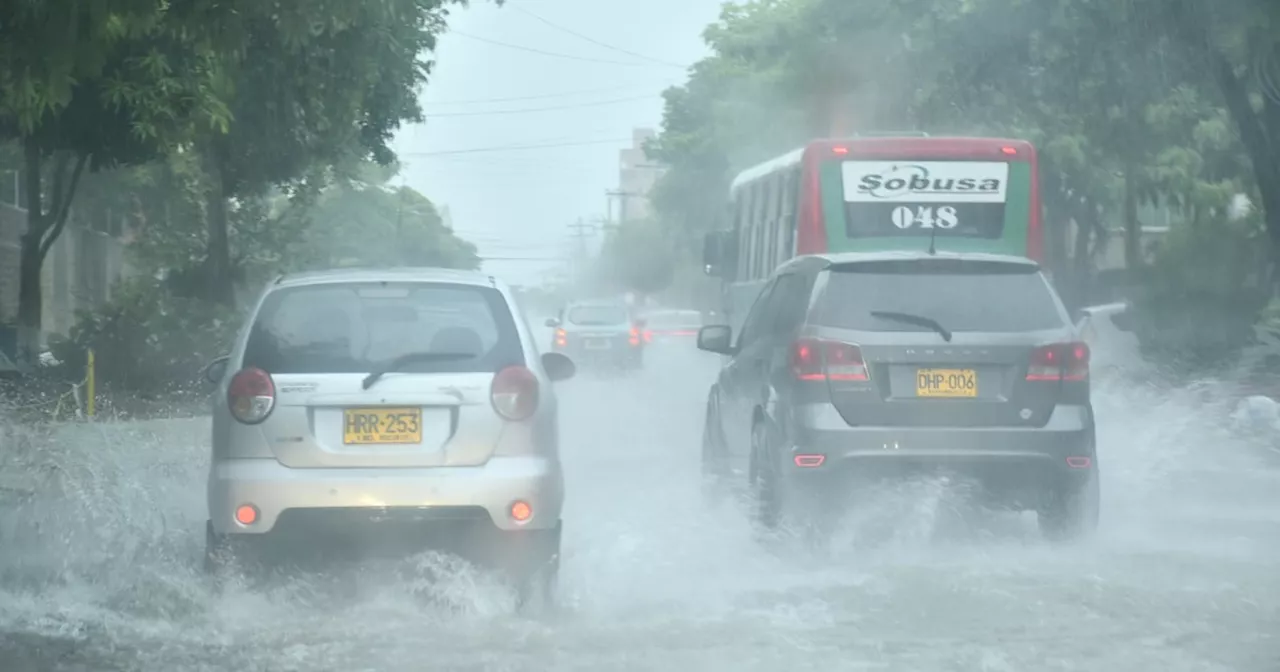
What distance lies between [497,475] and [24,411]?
1301 cm

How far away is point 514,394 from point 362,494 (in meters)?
0.76

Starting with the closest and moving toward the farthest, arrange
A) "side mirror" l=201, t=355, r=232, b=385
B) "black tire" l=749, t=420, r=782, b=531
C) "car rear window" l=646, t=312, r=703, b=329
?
"side mirror" l=201, t=355, r=232, b=385 → "black tire" l=749, t=420, r=782, b=531 → "car rear window" l=646, t=312, r=703, b=329

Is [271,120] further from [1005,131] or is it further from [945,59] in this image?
[1005,131]

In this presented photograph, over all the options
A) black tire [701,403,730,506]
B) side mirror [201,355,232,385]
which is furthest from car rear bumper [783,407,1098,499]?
side mirror [201,355,232,385]

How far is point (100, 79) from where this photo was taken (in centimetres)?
1338

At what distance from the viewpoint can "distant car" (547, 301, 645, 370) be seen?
34.1 metres

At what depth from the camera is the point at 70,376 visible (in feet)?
77.0

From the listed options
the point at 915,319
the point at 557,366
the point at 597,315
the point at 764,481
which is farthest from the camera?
the point at 597,315

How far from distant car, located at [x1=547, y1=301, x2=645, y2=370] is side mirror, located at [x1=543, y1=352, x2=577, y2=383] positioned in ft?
79.0

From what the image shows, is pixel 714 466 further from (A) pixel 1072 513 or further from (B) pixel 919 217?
(B) pixel 919 217

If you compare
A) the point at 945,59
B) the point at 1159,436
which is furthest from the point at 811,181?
the point at 945,59

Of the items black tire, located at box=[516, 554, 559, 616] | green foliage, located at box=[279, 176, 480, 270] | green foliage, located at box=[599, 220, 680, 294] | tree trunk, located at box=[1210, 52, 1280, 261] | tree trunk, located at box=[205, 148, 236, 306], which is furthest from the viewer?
green foliage, located at box=[599, 220, 680, 294]

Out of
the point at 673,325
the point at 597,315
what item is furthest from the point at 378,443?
the point at 673,325

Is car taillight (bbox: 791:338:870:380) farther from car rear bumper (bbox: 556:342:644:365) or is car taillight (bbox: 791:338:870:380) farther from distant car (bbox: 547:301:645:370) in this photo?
car rear bumper (bbox: 556:342:644:365)
